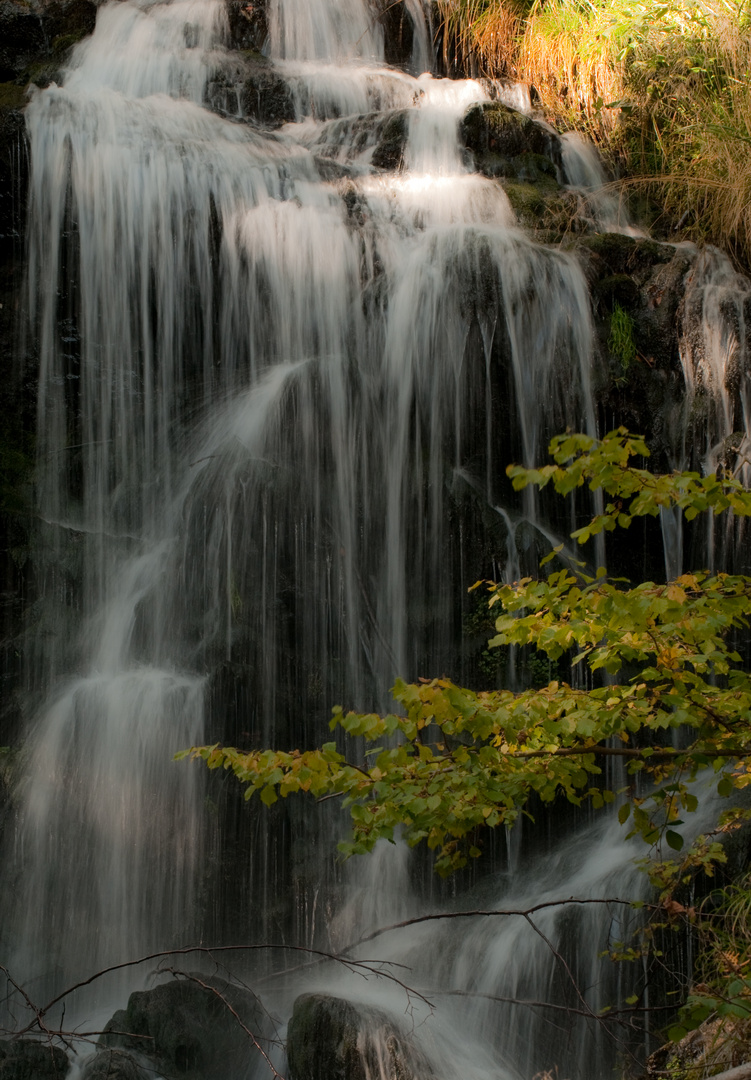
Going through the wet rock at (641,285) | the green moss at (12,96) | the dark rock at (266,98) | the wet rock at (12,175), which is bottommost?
the wet rock at (641,285)

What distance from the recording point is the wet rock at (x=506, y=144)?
9508 millimetres

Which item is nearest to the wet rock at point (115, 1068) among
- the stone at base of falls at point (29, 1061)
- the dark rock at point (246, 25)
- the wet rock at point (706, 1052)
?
the stone at base of falls at point (29, 1061)

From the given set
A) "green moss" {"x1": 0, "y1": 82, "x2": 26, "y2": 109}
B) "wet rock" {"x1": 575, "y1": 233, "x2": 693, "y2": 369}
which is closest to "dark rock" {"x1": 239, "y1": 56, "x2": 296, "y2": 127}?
"green moss" {"x1": 0, "y1": 82, "x2": 26, "y2": 109}

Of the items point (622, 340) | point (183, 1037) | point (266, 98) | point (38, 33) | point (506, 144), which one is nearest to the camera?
point (183, 1037)

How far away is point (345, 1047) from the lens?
14.1 feet

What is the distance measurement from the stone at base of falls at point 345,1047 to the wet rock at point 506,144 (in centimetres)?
784

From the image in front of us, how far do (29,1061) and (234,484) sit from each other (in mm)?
3828

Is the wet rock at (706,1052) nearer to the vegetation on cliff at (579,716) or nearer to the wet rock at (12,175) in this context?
the vegetation on cliff at (579,716)

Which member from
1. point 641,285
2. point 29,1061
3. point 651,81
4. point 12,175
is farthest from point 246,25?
point 29,1061

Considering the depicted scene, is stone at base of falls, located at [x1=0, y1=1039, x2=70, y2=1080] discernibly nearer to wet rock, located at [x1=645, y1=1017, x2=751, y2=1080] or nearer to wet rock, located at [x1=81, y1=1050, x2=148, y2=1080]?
wet rock, located at [x1=81, y1=1050, x2=148, y2=1080]

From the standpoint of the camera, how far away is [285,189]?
26.7 ft

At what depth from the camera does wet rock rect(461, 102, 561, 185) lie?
9.51 metres

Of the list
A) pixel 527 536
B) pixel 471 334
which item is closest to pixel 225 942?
pixel 527 536

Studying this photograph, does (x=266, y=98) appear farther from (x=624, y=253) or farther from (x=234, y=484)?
(x=234, y=484)
